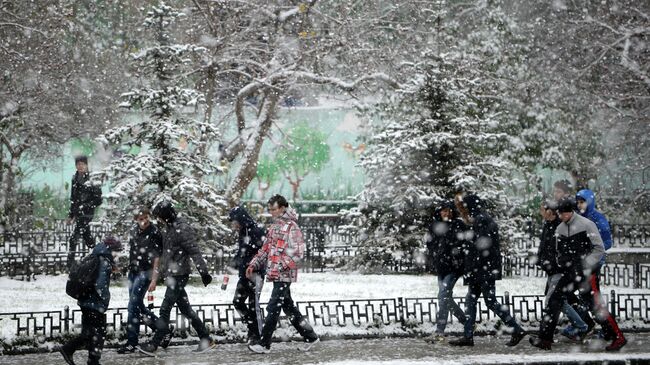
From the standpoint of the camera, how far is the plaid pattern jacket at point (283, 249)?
10.1 metres

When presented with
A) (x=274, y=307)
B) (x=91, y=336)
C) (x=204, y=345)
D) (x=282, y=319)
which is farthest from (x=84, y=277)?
(x=282, y=319)

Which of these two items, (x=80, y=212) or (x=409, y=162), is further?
(x=409, y=162)

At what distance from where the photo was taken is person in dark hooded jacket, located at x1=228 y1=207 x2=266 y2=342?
10.7 metres

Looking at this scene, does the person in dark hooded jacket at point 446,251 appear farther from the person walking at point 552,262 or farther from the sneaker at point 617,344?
the sneaker at point 617,344

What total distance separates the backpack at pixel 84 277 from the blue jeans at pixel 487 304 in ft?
14.6

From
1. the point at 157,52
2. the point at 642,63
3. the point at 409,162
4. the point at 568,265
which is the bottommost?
the point at 568,265

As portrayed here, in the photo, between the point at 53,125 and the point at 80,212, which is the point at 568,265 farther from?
the point at 53,125

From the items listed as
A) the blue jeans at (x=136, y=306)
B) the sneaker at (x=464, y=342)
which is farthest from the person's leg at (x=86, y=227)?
the sneaker at (x=464, y=342)

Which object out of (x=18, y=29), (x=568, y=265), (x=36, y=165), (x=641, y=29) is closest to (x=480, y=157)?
(x=641, y=29)

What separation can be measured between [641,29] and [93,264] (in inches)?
715

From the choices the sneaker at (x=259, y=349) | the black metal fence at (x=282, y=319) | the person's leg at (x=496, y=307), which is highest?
the person's leg at (x=496, y=307)

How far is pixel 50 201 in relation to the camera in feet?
103

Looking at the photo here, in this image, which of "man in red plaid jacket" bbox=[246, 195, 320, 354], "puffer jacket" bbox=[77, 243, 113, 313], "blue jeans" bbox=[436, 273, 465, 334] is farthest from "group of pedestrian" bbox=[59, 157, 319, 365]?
"blue jeans" bbox=[436, 273, 465, 334]

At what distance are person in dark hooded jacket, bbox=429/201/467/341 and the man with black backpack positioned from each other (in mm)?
4014
